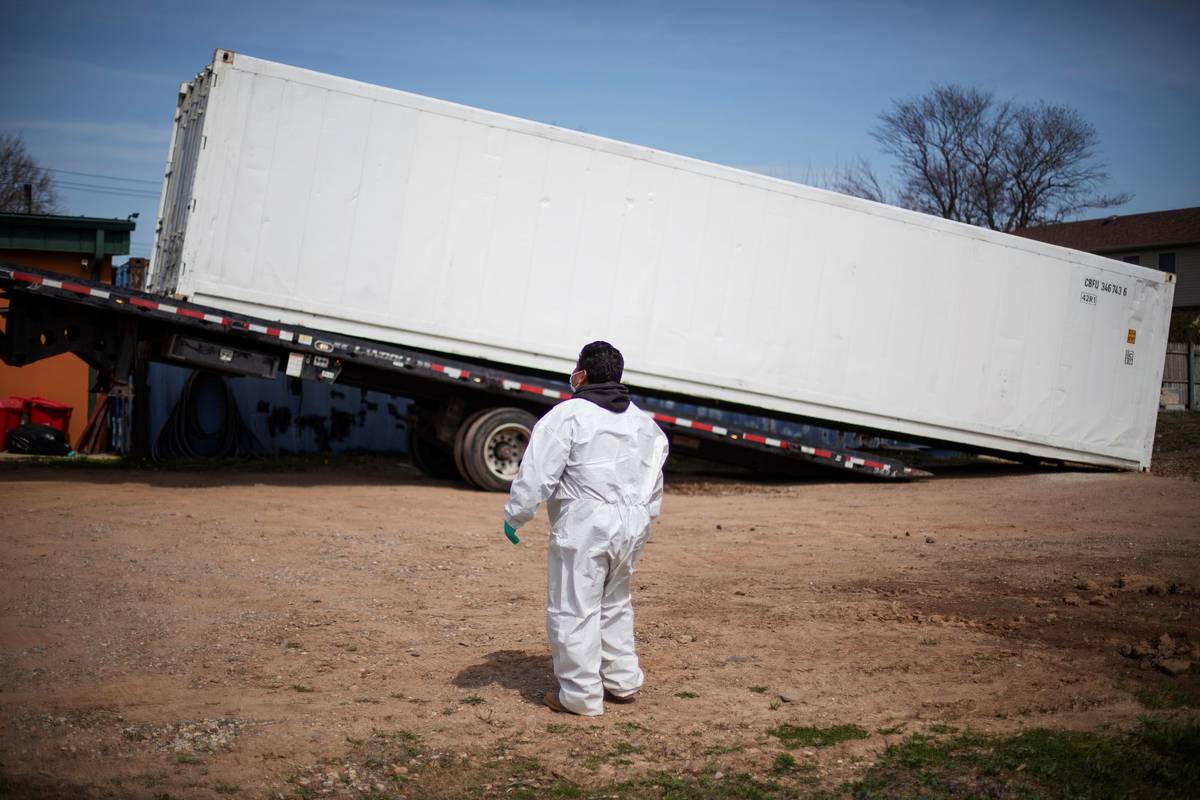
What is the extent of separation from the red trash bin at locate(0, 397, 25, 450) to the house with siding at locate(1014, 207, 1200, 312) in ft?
117

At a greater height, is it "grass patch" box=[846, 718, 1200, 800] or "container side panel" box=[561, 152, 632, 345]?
"container side panel" box=[561, 152, 632, 345]

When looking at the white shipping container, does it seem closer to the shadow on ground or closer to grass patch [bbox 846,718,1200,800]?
the shadow on ground

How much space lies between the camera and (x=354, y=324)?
12.1 metres

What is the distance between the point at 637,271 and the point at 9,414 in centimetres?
938

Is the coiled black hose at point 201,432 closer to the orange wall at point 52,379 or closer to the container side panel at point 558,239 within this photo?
the orange wall at point 52,379

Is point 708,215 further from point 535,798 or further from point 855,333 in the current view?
point 535,798

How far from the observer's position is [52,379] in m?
17.4

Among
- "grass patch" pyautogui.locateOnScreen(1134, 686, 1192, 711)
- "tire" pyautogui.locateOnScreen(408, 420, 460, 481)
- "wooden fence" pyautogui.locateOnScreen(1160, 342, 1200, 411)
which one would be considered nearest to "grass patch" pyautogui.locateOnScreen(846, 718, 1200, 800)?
"grass patch" pyautogui.locateOnScreen(1134, 686, 1192, 711)

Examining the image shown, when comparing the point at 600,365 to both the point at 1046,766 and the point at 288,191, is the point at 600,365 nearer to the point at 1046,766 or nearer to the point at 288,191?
the point at 1046,766

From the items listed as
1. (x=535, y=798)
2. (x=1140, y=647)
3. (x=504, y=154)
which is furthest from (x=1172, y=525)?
(x=535, y=798)

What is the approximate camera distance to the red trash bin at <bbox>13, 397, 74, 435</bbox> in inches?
626

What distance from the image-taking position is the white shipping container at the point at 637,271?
11656 millimetres

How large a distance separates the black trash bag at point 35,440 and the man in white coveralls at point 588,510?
40.7 feet

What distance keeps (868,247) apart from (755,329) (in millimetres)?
1850
